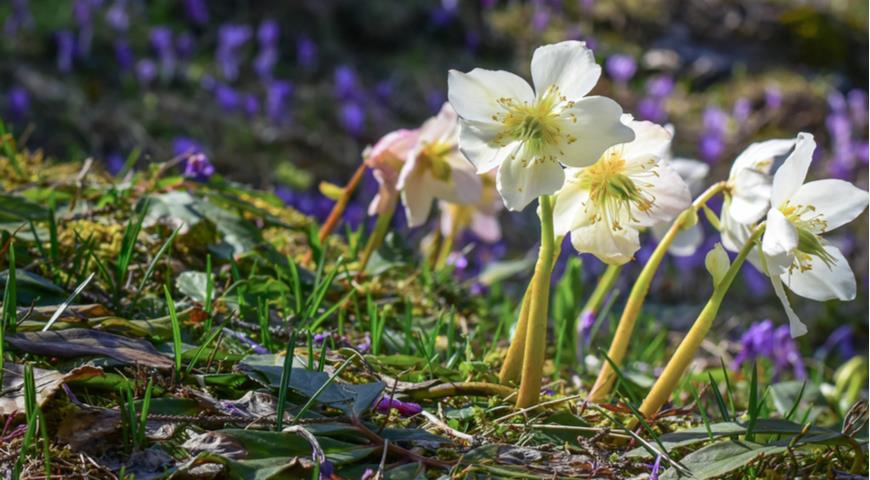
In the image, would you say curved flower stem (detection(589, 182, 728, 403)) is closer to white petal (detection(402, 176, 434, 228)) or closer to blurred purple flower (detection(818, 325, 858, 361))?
white petal (detection(402, 176, 434, 228))

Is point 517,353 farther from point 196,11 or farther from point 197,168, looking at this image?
point 196,11

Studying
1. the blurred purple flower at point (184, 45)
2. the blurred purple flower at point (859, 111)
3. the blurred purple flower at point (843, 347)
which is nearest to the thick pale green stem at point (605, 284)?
the blurred purple flower at point (843, 347)

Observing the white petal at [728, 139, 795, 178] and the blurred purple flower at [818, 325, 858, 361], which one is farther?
the blurred purple flower at [818, 325, 858, 361]

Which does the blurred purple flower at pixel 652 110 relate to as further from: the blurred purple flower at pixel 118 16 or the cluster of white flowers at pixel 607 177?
the cluster of white flowers at pixel 607 177

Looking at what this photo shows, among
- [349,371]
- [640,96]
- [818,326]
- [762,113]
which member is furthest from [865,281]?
[349,371]

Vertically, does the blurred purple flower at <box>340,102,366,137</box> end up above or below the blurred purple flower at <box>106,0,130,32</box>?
below

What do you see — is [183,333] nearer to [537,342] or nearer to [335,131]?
[537,342]

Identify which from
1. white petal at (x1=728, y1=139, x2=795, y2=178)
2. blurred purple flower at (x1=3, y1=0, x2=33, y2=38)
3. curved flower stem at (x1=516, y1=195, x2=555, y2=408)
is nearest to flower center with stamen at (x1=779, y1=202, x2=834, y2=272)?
white petal at (x1=728, y1=139, x2=795, y2=178)
